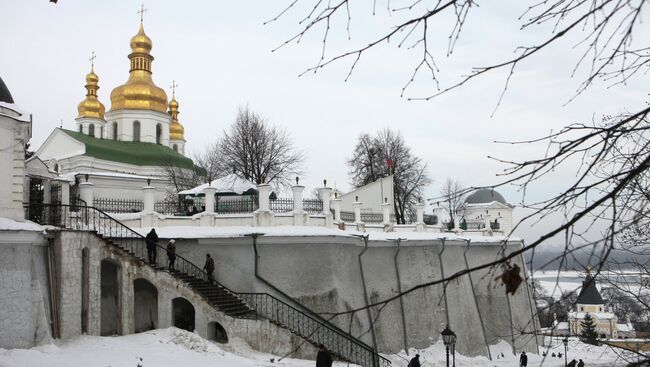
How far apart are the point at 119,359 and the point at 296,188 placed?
28.1ft

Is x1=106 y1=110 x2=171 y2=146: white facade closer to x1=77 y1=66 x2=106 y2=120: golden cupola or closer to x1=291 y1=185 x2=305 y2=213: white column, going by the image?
x1=77 y1=66 x2=106 y2=120: golden cupola

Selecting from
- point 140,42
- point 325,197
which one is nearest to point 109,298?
point 325,197

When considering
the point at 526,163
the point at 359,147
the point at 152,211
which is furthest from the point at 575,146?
the point at 359,147

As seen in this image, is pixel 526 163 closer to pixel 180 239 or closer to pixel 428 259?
pixel 180 239

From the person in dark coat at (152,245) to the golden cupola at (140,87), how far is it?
1124 inches

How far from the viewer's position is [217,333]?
61.0ft

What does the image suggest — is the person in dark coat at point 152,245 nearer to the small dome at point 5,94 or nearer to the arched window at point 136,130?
the small dome at point 5,94

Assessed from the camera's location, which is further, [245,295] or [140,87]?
[140,87]

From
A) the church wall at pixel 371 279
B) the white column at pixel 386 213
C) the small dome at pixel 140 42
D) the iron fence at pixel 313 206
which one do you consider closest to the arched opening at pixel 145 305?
the church wall at pixel 371 279

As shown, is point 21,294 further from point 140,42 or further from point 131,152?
point 140,42

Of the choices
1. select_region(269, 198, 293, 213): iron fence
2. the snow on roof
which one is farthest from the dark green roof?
select_region(269, 198, 293, 213): iron fence

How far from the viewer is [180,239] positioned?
20.1 m

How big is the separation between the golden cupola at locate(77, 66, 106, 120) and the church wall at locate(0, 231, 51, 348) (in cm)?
3486

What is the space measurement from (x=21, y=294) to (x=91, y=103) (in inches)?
1424
